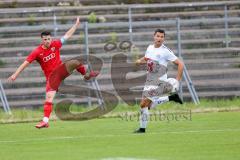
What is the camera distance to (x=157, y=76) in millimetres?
17875

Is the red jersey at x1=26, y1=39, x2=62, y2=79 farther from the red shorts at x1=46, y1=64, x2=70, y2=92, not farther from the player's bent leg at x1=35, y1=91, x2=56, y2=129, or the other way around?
the player's bent leg at x1=35, y1=91, x2=56, y2=129

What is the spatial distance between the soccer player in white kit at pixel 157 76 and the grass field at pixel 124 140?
62 cm

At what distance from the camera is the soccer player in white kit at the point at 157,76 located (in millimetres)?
17297

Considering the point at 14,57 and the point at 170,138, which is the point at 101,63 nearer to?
the point at 14,57

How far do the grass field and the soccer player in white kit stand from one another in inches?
24.5

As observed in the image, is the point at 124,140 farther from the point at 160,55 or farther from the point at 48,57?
the point at 48,57

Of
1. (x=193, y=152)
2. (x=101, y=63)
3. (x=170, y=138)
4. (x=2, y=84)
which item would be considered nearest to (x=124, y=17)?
(x=101, y=63)

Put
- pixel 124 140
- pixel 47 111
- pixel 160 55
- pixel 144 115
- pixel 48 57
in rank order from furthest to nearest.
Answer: pixel 48 57
pixel 47 111
pixel 160 55
pixel 144 115
pixel 124 140

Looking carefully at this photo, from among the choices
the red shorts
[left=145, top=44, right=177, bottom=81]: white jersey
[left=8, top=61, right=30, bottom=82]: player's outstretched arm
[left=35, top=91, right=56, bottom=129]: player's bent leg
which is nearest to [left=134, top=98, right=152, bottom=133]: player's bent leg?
[left=145, top=44, right=177, bottom=81]: white jersey

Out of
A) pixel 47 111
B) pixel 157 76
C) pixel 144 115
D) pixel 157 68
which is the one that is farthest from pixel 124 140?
pixel 47 111

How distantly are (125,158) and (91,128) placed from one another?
6594mm

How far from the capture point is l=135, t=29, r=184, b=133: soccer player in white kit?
17297 mm

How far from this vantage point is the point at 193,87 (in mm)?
26141

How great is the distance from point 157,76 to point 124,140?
2.72m
